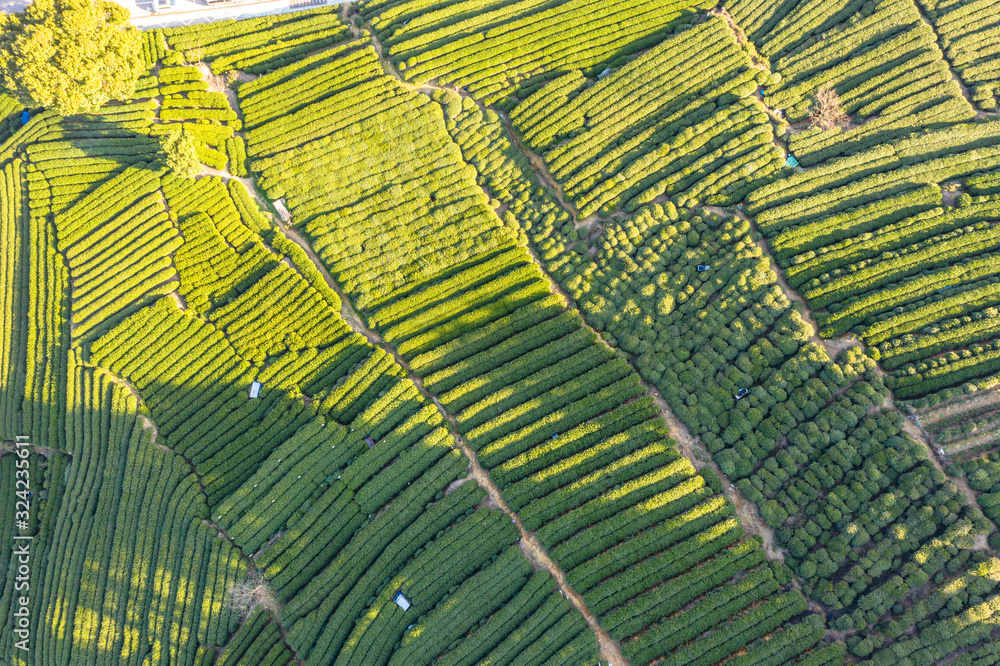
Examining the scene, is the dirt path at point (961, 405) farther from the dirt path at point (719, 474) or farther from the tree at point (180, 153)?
the tree at point (180, 153)

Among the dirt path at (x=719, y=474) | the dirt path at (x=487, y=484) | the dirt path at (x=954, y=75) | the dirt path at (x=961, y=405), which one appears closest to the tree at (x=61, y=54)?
the dirt path at (x=487, y=484)

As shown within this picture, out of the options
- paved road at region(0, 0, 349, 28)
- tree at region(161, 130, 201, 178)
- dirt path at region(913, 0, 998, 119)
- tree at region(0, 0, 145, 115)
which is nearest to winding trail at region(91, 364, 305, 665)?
tree at region(161, 130, 201, 178)

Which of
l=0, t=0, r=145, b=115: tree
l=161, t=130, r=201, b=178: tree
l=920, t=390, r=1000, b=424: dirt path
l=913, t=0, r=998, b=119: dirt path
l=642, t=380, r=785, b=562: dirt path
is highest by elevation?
l=0, t=0, r=145, b=115: tree

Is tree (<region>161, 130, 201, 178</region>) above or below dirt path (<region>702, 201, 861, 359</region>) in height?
above

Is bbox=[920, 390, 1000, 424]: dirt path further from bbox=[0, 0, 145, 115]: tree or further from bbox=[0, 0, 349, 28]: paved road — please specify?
bbox=[0, 0, 145, 115]: tree

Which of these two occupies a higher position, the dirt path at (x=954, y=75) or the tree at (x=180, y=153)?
the tree at (x=180, y=153)

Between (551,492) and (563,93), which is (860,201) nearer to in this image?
(563,93)
